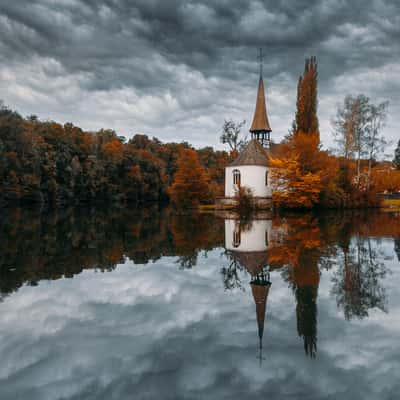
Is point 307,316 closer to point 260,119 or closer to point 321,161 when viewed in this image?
point 321,161

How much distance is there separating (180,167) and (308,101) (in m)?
14.3

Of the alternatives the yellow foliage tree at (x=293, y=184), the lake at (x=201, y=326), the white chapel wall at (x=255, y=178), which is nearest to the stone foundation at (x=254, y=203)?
the white chapel wall at (x=255, y=178)

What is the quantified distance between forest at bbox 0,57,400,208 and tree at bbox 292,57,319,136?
98mm

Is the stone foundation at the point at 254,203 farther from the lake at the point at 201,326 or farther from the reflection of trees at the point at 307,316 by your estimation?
the reflection of trees at the point at 307,316

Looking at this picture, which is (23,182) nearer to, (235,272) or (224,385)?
(235,272)

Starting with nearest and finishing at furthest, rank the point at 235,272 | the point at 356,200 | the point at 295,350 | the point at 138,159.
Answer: the point at 295,350 < the point at 235,272 < the point at 356,200 < the point at 138,159

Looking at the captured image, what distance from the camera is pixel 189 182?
37688mm

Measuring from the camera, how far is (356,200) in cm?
3575

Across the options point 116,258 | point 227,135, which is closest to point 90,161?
point 227,135

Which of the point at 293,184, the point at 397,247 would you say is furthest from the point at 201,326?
the point at 293,184

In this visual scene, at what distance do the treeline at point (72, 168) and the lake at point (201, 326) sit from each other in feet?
92.7

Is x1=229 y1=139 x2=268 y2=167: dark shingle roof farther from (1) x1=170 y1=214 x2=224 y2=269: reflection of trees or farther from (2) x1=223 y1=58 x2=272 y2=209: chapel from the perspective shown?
(1) x1=170 y1=214 x2=224 y2=269: reflection of trees

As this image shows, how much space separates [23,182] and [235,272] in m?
46.2

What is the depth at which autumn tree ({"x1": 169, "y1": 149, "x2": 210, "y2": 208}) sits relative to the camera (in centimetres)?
3672
